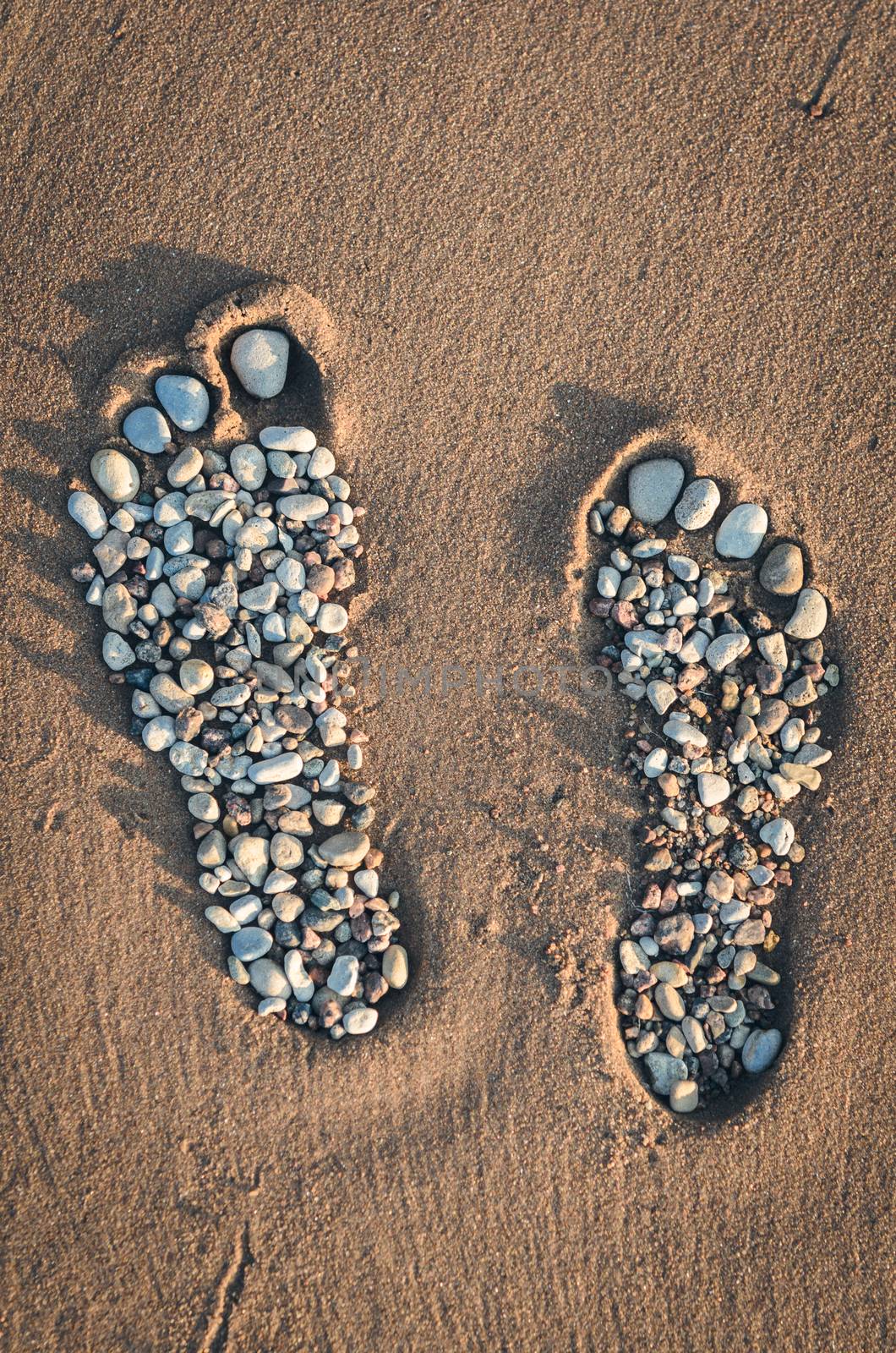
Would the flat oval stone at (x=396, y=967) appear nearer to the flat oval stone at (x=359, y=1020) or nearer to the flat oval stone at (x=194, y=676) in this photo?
the flat oval stone at (x=359, y=1020)

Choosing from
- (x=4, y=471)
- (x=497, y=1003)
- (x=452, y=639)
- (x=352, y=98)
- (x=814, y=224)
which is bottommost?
(x=497, y=1003)

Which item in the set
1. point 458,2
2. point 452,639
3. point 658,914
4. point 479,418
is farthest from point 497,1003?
point 458,2

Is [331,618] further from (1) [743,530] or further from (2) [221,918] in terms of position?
(1) [743,530]

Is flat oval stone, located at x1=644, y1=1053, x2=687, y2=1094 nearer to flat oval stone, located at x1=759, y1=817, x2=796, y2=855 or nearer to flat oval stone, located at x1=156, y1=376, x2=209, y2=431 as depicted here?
flat oval stone, located at x1=759, y1=817, x2=796, y2=855

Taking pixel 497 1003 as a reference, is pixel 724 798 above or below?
above

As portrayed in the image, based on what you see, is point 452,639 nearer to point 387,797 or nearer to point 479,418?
point 387,797

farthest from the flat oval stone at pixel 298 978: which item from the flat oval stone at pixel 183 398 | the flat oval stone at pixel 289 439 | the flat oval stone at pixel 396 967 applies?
the flat oval stone at pixel 183 398

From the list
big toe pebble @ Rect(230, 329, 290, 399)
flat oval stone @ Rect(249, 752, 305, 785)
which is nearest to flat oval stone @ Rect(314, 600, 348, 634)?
flat oval stone @ Rect(249, 752, 305, 785)
